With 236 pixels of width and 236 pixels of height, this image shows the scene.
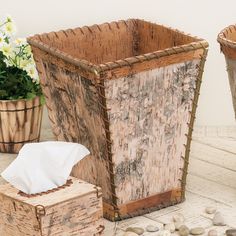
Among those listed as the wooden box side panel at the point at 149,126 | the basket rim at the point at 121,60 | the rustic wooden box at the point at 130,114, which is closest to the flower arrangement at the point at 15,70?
the rustic wooden box at the point at 130,114

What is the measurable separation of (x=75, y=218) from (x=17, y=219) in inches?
7.0

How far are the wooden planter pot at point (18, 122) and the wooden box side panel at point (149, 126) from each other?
2.44 feet

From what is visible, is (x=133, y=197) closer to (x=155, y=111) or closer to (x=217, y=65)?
(x=155, y=111)

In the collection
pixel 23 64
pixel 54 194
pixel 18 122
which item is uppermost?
pixel 23 64

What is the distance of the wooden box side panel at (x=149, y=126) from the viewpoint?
2.47m

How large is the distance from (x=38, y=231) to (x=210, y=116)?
147 centimetres

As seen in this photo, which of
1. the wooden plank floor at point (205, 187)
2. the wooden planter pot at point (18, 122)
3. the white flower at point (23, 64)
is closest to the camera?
the wooden plank floor at point (205, 187)

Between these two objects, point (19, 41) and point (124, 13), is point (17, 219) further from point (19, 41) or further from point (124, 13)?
point (124, 13)

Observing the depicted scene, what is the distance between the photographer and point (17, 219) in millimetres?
2303

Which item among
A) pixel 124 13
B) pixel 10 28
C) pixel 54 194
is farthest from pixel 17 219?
pixel 124 13

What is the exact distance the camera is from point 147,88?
2.50 meters

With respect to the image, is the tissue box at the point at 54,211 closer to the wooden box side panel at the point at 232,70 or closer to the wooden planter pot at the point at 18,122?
the wooden box side panel at the point at 232,70

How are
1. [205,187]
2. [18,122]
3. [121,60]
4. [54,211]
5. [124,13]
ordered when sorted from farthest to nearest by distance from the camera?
1. [124,13]
2. [18,122]
3. [205,187]
4. [121,60]
5. [54,211]

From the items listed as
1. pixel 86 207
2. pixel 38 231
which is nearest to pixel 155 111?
pixel 86 207
